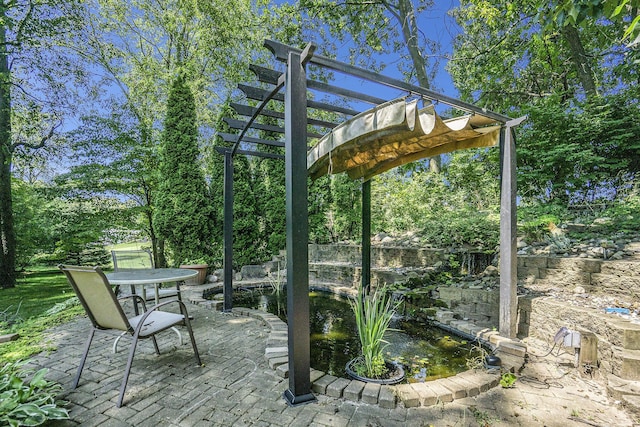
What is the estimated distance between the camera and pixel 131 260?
4004mm

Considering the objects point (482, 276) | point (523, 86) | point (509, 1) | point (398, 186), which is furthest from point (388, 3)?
point (482, 276)

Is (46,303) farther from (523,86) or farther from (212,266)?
(523,86)

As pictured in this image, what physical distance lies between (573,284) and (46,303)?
8.03 meters

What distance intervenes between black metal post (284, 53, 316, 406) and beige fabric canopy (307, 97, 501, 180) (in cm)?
48

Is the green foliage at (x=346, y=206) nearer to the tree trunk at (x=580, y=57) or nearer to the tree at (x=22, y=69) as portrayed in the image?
the tree trunk at (x=580, y=57)

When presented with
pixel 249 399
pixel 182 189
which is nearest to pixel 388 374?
pixel 249 399

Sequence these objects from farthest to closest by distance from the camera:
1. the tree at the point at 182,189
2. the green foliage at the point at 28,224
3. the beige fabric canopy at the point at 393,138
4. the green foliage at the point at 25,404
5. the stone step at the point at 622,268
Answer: the green foliage at the point at 28,224 → the tree at the point at 182,189 → the stone step at the point at 622,268 → the beige fabric canopy at the point at 393,138 → the green foliage at the point at 25,404

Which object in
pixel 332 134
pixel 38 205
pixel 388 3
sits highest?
pixel 388 3

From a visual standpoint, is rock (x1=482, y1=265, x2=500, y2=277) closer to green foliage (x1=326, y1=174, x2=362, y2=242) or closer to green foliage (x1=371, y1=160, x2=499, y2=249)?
green foliage (x1=371, y1=160, x2=499, y2=249)

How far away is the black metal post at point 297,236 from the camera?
6.51 feet

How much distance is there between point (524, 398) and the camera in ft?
6.61

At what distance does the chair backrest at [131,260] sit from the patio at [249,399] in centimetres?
126

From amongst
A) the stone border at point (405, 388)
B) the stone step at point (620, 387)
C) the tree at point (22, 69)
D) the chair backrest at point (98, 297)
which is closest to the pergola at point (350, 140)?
the stone border at point (405, 388)

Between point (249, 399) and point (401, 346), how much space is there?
5.86 ft
